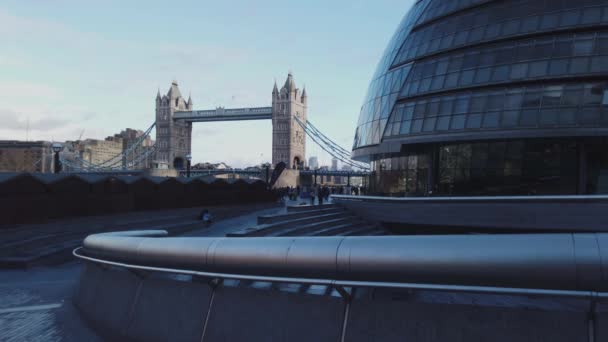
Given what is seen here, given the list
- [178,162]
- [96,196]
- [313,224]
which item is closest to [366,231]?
[313,224]

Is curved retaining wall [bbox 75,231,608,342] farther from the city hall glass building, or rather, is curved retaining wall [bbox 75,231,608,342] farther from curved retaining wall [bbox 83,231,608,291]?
the city hall glass building

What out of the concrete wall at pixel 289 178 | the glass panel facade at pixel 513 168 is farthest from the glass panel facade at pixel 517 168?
the concrete wall at pixel 289 178

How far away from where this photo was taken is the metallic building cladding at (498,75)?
1945cm

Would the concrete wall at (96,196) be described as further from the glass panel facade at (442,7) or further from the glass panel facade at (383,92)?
the glass panel facade at (442,7)

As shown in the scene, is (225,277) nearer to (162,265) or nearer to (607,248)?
(162,265)

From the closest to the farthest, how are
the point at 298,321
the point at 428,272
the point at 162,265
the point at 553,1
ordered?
the point at 428,272 < the point at 298,321 < the point at 162,265 < the point at 553,1

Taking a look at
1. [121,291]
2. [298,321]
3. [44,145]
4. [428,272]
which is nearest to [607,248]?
[428,272]

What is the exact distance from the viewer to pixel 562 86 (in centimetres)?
1980

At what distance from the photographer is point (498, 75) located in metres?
21.4

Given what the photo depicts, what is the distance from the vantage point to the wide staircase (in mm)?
15197

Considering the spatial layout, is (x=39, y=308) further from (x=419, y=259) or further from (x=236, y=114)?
(x=236, y=114)

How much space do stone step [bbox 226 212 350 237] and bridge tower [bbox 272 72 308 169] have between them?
109612 millimetres

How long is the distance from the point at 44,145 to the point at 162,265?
170 meters

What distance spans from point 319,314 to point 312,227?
514 inches
